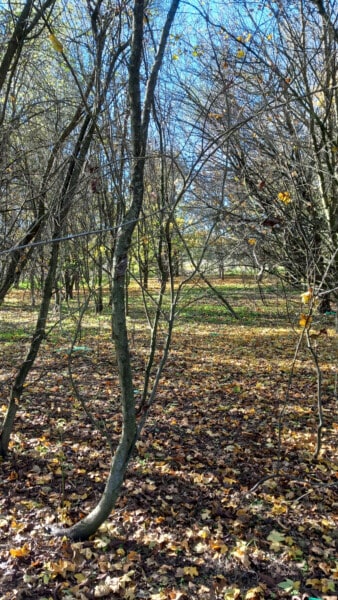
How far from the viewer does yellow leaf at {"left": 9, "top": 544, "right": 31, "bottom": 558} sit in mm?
2621

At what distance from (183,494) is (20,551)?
1261 millimetres

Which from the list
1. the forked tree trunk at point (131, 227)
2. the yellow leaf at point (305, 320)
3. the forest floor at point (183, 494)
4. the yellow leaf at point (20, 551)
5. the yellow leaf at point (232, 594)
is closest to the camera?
the forked tree trunk at point (131, 227)

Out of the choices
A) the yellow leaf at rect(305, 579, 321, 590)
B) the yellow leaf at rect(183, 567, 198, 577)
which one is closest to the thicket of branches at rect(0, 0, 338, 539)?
the yellow leaf at rect(183, 567, 198, 577)

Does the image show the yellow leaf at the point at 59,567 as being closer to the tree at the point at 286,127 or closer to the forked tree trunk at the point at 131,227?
the forked tree trunk at the point at 131,227

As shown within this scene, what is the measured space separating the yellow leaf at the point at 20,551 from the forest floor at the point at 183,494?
0.02 m

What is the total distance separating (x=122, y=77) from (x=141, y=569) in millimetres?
3435

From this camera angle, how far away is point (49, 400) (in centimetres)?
527

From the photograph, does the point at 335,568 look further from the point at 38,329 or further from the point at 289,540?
the point at 38,329

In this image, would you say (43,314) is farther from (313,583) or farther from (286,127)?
(286,127)

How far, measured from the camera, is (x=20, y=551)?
2.64 m

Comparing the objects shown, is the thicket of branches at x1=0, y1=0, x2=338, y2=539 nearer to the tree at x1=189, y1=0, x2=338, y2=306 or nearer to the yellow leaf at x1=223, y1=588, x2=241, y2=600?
the tree at x1=189, y1=0, x2=338, y2=306

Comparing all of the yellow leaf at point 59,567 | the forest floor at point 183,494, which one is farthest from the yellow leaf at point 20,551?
the yellow leaf at point 59,567

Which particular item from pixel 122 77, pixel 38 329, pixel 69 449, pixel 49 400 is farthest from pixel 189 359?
pixel 122 77

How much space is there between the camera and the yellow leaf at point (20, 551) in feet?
8.60
